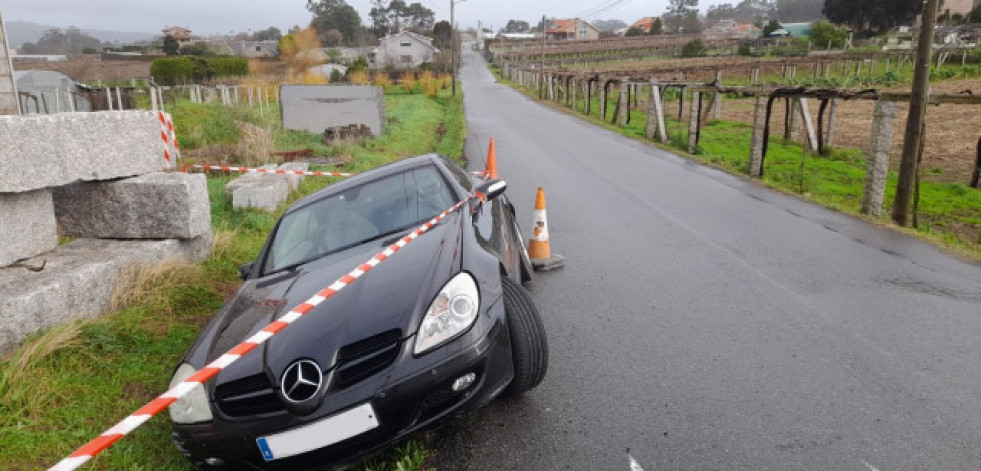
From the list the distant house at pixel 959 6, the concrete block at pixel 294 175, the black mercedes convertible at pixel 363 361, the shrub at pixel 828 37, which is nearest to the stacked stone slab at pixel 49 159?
the black mercedes convertible at pixel 363 361

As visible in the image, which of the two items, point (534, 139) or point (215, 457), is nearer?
point (215, 457)

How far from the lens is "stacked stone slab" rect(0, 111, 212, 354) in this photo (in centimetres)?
475

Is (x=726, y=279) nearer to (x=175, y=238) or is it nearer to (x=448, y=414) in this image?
(x=448, y=414)

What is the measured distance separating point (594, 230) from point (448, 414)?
5.60m

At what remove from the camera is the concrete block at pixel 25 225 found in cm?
498

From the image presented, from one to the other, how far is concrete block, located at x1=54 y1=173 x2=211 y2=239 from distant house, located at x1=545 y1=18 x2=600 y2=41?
148 meters

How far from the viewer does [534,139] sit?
62.5 ft

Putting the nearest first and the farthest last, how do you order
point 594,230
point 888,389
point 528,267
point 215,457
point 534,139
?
point 215,457 → point 888,389 → point 528,267 → point 594,230 → point 534,139

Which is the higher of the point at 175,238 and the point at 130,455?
the point at 175,238

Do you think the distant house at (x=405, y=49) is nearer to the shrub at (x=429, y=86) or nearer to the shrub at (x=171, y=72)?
the shrub at (x=429, y=86)

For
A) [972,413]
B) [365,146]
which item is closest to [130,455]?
[972,413]

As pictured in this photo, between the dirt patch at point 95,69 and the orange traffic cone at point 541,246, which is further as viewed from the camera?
the dirt patch at point 95,69

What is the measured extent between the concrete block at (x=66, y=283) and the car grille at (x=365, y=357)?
280 centimetres

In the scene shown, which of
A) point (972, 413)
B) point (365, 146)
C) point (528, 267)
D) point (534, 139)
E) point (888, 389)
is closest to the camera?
point (972, 413)
